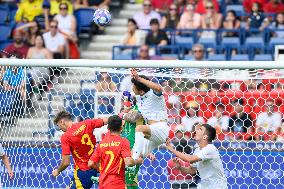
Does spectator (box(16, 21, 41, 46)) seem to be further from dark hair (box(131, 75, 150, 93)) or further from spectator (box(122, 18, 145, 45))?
dark hair (box(131, 75, 150, 93))

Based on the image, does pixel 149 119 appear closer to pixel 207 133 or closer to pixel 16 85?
pixel 207 133

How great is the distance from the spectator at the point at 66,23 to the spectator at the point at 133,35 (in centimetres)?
97

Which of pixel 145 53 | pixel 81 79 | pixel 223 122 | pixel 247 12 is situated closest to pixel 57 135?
pixel 81 79

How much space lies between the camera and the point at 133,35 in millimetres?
19500

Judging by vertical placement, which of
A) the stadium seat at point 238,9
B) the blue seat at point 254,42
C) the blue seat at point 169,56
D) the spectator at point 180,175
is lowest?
the spectator at point 180,175

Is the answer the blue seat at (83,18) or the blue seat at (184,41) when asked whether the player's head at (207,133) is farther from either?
the blue seat at (83,18)

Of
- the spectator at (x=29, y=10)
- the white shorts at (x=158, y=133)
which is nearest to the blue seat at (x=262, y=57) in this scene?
the spectator at (x=29, y=10)

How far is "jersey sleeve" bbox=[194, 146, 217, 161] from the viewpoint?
1288 centimetres

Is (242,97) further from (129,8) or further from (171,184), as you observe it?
(129,8)

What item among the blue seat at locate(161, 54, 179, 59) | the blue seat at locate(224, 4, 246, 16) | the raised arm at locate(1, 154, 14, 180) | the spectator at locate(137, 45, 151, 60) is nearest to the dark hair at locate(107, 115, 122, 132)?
the raised arm at locate(1, 154, 14, 180)

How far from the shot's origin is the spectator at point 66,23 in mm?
19875

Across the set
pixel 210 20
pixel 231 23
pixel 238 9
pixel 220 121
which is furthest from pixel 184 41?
pixel 220 121

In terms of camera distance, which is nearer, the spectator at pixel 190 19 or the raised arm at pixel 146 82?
the raised arm at pixel 146 82

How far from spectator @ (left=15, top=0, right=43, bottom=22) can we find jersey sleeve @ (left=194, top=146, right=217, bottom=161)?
8.39m
